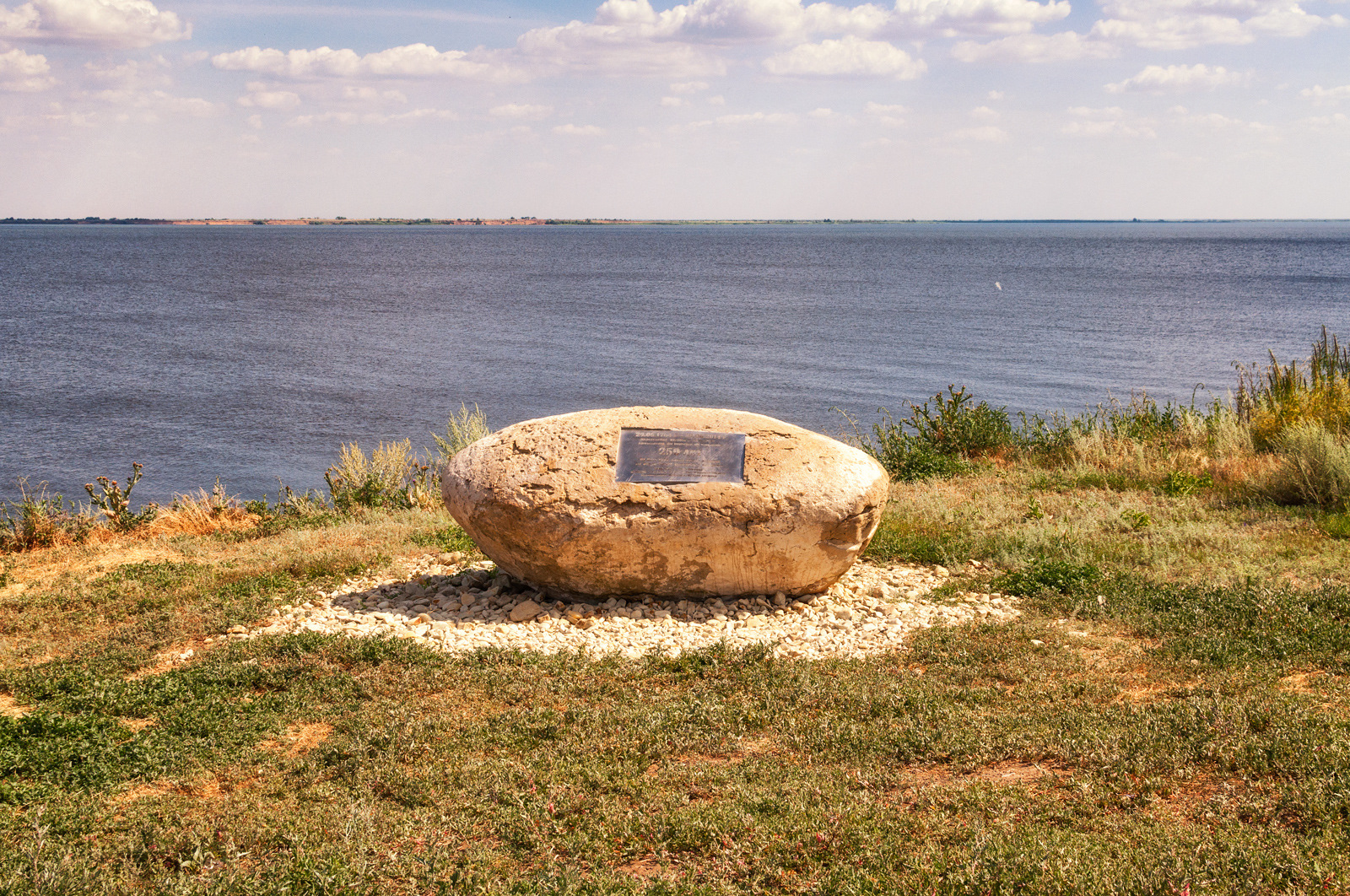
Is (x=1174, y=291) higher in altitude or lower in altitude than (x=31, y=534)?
higher

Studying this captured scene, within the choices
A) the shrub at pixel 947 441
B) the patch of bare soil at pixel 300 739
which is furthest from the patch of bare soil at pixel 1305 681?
the shrub at pixel 947 441

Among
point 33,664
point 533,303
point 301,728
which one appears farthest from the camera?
point 533,303

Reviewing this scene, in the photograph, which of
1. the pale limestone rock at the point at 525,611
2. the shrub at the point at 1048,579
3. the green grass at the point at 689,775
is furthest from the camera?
the shrub at the point at 1048,579

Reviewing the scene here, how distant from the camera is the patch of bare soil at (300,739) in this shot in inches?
224

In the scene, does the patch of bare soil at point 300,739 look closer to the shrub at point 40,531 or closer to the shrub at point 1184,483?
the shrub at point 40,531

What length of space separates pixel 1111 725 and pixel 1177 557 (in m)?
4.42

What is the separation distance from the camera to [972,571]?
9367mm

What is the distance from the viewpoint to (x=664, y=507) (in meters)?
7.96

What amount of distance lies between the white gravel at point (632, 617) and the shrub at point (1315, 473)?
5062mm

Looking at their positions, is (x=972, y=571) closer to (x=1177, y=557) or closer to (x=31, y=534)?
(x=1177, y=557)

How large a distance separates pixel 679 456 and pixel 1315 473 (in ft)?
26.1

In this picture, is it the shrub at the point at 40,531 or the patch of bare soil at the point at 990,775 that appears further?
the shrub at the point at 40,531

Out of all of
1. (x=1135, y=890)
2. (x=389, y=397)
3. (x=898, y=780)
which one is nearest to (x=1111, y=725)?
(x=898, y=780)

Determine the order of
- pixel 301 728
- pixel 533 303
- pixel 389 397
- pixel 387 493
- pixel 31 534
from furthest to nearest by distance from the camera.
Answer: pixel 533 303
pixel 389 397
pixel 387 493
pixel 31 534
pixel 301 728
